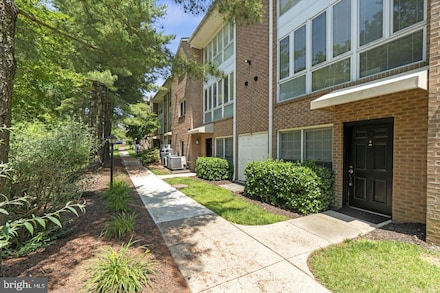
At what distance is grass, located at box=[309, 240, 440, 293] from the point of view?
2825mm

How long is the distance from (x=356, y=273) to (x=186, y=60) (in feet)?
21.0

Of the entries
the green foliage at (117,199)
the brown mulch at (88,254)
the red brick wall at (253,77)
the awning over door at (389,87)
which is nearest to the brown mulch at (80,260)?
the brown mulch at (88,254)

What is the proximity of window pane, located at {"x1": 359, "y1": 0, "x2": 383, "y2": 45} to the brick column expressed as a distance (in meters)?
1.25

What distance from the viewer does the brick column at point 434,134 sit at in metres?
3.82

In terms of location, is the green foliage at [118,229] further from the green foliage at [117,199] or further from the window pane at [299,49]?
the window pane at [299,49]

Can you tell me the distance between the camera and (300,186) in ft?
19.1

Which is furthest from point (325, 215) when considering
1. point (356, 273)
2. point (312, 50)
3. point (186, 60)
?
point (186, 60)

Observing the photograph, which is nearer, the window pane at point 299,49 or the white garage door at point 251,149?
the window pane at point 299,49

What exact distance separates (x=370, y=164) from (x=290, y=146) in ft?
8.64

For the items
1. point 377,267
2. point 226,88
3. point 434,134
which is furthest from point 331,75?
point 226,88

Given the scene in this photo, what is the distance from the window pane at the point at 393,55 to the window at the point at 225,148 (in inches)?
278

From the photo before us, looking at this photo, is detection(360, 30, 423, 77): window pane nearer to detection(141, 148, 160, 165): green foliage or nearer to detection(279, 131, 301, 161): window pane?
detection(279, 131, 301, 161): window pane

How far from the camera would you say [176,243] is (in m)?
4.11

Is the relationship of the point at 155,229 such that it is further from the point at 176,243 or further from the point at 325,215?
the point at 325,215
